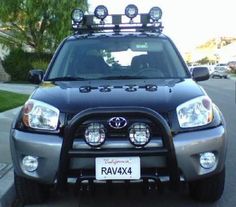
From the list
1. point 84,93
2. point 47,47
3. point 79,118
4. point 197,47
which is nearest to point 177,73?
point 84,93

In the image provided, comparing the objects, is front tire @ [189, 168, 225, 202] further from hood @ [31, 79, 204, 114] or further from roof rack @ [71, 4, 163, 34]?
roof rack @ [71, 4, 163, 34]

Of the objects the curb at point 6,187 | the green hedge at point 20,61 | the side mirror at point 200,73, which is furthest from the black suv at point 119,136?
the green hedge at point 20,61

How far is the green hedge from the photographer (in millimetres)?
31031

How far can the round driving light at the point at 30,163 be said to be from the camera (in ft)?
14.6

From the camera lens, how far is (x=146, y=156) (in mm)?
4227

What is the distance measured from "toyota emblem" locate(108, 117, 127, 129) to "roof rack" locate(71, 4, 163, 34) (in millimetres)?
2447

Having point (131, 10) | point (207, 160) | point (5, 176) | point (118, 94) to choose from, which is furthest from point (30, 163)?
point (131, 10)

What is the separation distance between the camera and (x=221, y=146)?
14.7ft

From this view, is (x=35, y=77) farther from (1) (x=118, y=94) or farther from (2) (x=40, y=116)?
(1) (x=118, y=94)

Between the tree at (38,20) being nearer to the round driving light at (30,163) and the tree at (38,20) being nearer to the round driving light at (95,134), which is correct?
the round driving light at (30,163)

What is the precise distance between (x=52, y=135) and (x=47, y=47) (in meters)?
28.1

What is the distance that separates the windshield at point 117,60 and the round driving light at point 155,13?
818 millimetres

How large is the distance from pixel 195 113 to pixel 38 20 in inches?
1107

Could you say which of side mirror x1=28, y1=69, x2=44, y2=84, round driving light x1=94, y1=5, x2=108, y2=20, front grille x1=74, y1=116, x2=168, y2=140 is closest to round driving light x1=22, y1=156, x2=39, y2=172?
front grille x1=74, y1=116, x2=168, y2=140
